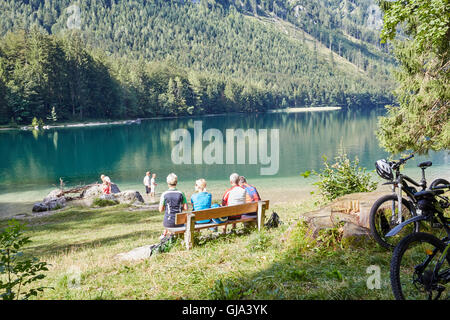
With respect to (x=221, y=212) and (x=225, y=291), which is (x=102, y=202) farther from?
(x=225, y=291)

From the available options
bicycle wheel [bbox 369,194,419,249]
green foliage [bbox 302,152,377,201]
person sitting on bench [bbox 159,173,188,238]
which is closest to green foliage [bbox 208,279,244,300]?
bicycle wheel [bbox 369,194,419,249]

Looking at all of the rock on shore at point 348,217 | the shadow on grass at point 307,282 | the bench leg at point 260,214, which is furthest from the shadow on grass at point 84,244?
the shadow on grass at point 307,282

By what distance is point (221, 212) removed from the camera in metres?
7.93

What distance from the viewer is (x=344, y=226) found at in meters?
6.29

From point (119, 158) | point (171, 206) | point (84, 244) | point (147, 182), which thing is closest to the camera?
point (171, 206)

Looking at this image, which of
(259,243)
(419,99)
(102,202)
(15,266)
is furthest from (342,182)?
(102,202)

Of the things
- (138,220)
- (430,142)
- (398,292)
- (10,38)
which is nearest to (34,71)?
(10,38)

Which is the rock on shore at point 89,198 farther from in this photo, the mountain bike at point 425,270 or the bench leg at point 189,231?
the mountain bike at point 425,270

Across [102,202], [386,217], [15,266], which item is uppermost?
[386,217]

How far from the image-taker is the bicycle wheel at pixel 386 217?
5945 mm

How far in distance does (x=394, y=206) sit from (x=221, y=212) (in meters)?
3.54

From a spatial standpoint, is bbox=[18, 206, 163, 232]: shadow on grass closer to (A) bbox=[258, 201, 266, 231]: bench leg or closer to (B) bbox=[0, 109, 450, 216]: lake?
(B) bbox=[0, 109, 450, 216]: lake

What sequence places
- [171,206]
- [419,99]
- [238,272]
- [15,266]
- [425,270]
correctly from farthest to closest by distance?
1. [419,99]
2. [171,206]
3. [238,272]
4. [15,266]
5. [425,270]
